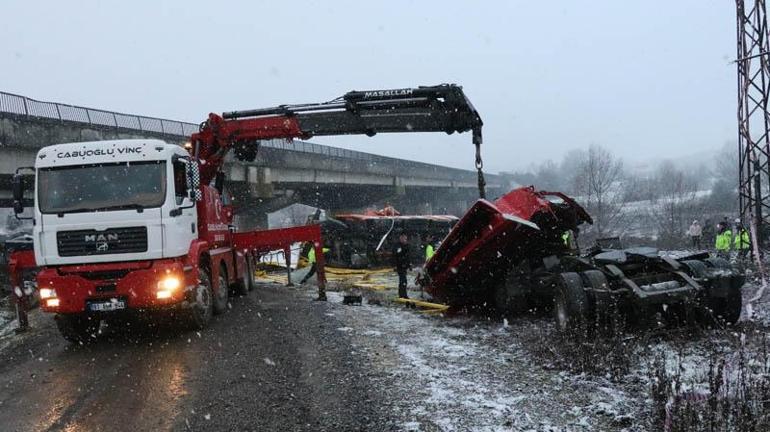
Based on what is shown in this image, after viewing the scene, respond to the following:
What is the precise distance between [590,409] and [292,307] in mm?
7359

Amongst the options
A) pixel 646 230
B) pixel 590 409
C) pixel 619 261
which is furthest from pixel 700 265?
pixel 646 230

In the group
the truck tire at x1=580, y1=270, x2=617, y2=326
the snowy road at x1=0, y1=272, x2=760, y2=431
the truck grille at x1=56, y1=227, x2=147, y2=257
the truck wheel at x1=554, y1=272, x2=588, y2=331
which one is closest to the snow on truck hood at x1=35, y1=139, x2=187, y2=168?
the truck grille at x1=56, y1=227, x2=147, y2=257

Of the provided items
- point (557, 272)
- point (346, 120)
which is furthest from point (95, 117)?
point (557, 272)

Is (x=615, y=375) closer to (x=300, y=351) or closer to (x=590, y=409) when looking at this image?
(x=590, y=409)

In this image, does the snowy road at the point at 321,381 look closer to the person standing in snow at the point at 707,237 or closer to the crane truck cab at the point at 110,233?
the crane truck cab at the point at 110,233

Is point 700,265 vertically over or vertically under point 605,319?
over

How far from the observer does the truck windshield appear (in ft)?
26.5

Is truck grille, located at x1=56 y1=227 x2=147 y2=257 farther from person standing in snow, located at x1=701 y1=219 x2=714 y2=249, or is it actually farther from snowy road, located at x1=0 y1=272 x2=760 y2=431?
person standing in snow, located at x1=701 y1=219 x2=714 y2=249

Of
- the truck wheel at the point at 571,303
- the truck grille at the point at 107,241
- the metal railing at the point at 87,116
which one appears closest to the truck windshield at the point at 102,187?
the truck grille at the point at 107,241

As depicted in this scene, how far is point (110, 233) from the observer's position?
7961 mm

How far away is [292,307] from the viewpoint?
36.4ft

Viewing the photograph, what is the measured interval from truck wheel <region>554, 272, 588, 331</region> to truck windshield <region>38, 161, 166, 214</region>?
5.55 m

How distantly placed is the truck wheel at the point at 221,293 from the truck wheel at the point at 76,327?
1.99 m

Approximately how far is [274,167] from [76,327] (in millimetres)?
24964
